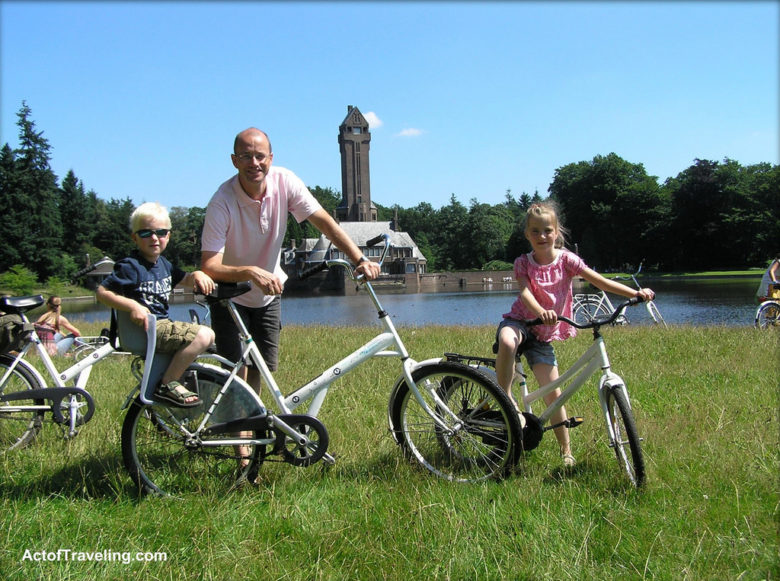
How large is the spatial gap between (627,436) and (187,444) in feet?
7.85

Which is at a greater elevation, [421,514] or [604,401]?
[604,401]

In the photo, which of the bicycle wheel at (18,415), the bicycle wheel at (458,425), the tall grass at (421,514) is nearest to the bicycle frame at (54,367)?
the bicycle wheel at (18,415)

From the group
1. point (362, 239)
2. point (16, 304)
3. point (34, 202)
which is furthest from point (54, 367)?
point (362, 239)

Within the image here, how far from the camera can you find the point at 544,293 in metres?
3.66

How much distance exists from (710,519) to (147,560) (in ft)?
8.34

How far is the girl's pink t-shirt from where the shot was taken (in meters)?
3.66

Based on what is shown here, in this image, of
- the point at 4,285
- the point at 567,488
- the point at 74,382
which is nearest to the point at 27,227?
the point at 4,285

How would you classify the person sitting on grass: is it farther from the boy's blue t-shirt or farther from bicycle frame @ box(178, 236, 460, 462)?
bicycle frame @ box(178, 236, 460, 462)

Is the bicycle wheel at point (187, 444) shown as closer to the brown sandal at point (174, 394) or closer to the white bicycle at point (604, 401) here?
the brown sandal at point (174, 394)

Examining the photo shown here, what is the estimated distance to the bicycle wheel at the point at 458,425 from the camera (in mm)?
3303

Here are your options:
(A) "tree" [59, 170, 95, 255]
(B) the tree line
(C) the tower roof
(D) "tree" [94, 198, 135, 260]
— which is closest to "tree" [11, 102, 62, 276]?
(B) the tree line

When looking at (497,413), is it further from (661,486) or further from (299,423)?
(299,423)

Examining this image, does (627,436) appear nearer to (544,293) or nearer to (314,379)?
(544,293)

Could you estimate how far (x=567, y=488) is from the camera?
123 inches
